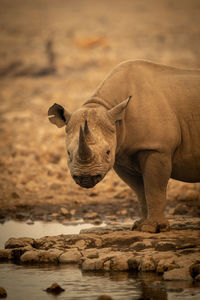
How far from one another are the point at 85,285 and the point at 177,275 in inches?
36.7

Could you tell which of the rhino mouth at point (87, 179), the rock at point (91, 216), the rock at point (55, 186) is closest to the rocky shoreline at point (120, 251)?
the rhino mouth at point (87, 179)

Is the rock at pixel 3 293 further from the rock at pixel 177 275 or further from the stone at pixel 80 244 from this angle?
the stone at pixel 80 244

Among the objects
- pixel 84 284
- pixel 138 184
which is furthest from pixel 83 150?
pixel 138 184

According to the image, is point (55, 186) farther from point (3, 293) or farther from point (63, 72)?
point (63, 72)

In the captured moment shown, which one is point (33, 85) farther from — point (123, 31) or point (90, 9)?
point (90, 9)

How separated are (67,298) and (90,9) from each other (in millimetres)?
29381

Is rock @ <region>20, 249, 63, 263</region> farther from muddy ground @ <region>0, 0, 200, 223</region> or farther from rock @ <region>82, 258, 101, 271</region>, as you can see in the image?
muddy ground @ <region>0, 0, 200, 223</region>

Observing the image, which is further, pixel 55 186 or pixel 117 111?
pixel 55 186

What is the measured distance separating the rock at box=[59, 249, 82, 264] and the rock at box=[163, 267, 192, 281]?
1.41 m

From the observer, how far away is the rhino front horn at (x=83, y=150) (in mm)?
7461

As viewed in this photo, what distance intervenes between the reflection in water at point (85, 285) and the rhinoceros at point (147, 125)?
1451mm

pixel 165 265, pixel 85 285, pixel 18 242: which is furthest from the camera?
pixel 18 242

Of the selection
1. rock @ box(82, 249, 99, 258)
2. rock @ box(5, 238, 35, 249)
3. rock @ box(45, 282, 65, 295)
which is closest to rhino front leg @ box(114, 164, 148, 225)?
rock @ box(82, 249, 99, 258)

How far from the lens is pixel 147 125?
8.68 m
